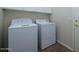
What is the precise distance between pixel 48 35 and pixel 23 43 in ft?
1.28

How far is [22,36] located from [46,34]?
1.18ft

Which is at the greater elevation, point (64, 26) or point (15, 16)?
point (15, 16)

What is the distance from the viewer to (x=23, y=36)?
1.20 meters

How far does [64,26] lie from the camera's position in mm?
1293

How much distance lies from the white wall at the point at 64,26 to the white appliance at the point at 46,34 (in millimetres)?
82

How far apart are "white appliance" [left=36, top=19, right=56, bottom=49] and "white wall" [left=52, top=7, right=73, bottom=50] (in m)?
0.08

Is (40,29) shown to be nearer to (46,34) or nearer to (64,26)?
(46,34)

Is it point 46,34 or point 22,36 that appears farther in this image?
point 46,34

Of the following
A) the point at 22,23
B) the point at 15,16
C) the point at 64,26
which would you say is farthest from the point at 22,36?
the point at 64,26

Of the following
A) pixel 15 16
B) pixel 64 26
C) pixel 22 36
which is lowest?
pixel 22 36

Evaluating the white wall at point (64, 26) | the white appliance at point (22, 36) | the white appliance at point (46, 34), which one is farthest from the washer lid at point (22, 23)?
the white wall at point (64, 26)

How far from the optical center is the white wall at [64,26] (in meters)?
1.26

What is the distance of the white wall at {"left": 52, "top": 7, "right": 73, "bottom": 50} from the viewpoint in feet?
4.12
